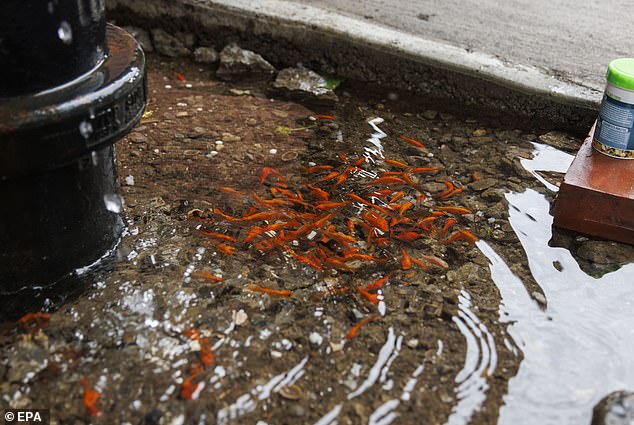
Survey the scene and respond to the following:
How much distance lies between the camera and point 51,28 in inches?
79.2

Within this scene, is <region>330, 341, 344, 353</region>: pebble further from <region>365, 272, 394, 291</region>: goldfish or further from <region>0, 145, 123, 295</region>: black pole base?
<region>0, 145, 123, 295</region>: black pole base

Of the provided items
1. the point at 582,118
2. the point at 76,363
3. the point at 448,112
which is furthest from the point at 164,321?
the point at 582,118

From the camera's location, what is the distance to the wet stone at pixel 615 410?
203 cm

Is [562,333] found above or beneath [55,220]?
beneath

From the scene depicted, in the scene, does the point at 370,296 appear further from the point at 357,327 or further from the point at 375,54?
the point at 375,54

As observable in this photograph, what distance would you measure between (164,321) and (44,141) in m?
0.69

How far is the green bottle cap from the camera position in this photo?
2.78 meters

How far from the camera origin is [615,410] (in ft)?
6.73

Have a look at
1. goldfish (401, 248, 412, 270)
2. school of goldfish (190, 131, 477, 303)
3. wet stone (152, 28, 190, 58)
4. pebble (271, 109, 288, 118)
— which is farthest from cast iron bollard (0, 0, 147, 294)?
wet stone (152, 28, 190, 58)

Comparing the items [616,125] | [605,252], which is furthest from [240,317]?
[616,125]

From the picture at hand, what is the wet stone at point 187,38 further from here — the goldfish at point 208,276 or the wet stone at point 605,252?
the wet stone at point 605,252

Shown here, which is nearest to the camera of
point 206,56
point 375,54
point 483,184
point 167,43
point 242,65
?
point 483,184

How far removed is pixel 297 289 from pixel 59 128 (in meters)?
0.97

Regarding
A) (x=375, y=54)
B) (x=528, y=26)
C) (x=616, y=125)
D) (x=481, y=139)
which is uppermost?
(x=616, y=125)
